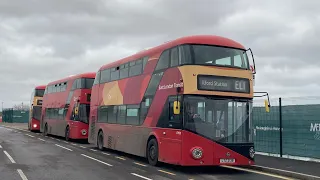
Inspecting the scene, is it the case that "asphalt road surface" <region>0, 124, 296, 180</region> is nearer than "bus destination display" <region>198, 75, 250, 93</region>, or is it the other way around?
"asphalt road surface" <region>0, 124, 296, 180</region>

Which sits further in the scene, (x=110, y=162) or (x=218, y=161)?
(x=110, y=162)

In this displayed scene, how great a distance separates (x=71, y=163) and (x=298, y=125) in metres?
8.60

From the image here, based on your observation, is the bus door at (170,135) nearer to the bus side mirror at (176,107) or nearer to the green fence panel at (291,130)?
the bus side mirror at (176,107)

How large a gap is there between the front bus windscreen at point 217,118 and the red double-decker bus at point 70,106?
43.5 ft

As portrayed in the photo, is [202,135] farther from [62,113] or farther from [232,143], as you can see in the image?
[62,113]

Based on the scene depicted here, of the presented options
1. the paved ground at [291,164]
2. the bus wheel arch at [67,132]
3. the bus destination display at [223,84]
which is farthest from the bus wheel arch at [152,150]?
the bus wheel arch at [67,132]

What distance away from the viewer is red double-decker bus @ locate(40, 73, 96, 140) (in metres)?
23.8

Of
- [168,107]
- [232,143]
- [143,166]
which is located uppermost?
[168,107]

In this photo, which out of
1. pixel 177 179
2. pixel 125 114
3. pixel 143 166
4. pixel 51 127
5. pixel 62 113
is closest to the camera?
pixel 177 179

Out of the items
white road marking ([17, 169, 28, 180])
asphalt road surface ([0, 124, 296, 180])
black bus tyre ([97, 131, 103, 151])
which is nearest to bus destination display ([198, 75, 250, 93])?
asphalt road surface ([0, 124, 296, 180])

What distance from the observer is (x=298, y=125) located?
14.8 metres

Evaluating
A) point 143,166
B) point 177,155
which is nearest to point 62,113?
point 143,166

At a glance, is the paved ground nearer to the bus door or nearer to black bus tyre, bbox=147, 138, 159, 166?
the bus door

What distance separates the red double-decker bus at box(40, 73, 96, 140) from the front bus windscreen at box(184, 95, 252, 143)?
13265 millimetres
